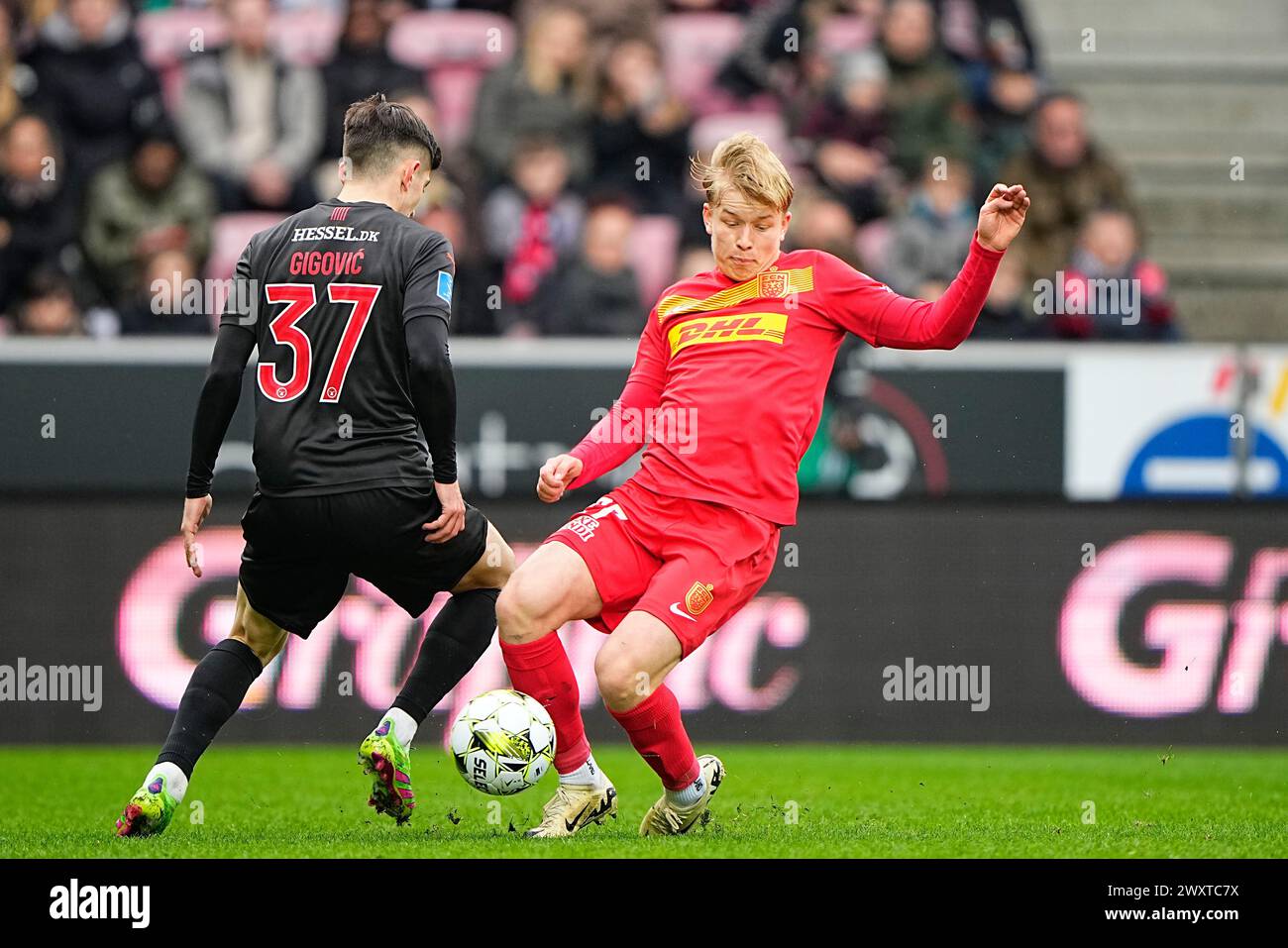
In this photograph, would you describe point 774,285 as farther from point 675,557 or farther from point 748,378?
point 675,557

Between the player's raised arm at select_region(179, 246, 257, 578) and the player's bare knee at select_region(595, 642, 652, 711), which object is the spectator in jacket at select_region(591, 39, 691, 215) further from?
the player's bare knee at select_region(595, 642, 652, 711)

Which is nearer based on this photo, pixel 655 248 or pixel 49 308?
pixel 49 308

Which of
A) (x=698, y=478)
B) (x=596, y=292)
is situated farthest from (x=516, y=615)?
(x=596, y=292)

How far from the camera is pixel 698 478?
17.9 ft

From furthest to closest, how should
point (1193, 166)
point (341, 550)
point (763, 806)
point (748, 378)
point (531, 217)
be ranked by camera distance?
point (1193, 166)
point (531, 217)
point (763, 806)
point (748, 378)
point (341, 550)

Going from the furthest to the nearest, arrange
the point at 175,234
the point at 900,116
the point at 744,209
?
the point at 900,116 < the point at 175,234 < the point at 744,209

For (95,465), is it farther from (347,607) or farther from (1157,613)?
(1157,613)

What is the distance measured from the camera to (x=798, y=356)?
218 inches

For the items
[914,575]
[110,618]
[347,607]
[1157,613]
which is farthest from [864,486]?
[110,618]

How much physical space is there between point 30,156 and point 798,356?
23.4 ft

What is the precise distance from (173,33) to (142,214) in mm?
1898

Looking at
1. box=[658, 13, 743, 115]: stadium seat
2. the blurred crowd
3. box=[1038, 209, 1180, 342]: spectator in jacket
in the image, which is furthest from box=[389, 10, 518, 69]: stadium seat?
box=[1038, 209, 1180, 342]: spectator in jacket

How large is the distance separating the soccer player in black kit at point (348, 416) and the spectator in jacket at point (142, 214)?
5892 millimetres

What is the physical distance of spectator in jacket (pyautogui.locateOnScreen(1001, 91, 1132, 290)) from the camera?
11461 mm
